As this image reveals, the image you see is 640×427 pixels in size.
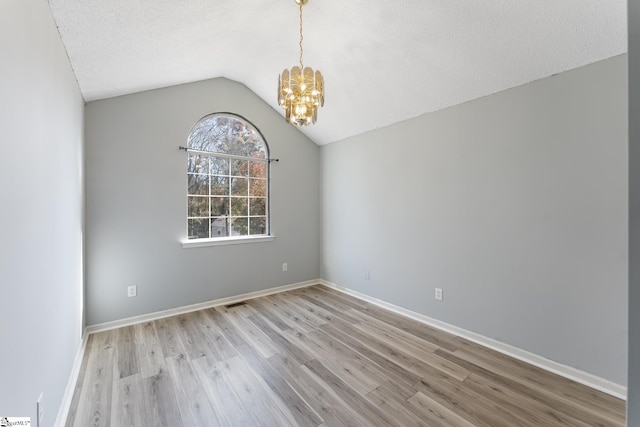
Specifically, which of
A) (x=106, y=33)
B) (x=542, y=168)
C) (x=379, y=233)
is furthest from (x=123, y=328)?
(x=542, y=168)

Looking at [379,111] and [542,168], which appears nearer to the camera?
[542,168]

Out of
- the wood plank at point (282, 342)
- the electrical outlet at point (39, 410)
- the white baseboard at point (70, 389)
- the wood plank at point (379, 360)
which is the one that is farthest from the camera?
the wood plank at point (282, 342)

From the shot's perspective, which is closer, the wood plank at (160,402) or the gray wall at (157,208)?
the wood plank at (160,402)

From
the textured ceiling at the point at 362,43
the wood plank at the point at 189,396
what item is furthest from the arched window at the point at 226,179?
the wood plank at the point at 189,396

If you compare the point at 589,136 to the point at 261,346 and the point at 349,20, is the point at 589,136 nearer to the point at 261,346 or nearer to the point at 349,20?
the point at 349,20

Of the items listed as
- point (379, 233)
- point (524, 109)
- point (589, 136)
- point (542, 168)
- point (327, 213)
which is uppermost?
point (524, 109)

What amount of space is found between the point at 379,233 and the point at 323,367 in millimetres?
1801

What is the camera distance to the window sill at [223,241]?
323 centimetres

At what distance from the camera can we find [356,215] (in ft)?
12.3

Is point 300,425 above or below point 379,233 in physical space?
below

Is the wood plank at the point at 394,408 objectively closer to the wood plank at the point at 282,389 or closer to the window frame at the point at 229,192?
the wood plank at the point at 282,389

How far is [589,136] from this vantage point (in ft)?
6.15
